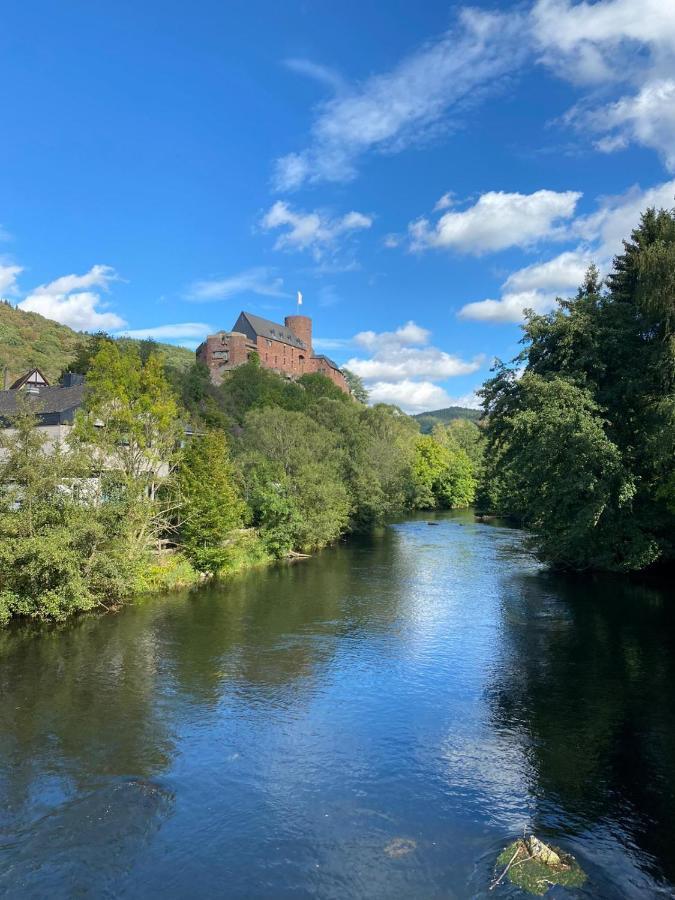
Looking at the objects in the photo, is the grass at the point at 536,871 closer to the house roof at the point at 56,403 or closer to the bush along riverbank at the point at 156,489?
the bush along riverbank at the point at 156,489

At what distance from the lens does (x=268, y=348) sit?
106000 mm

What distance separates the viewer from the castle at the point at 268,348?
99.1 m

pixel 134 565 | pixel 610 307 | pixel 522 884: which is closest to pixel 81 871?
pixel 522 884

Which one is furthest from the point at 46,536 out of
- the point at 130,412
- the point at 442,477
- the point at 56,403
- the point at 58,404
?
the point at 442,477

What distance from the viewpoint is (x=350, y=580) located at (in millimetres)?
35938

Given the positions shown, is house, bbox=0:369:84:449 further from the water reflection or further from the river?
the water reflection

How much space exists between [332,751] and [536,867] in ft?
18.7

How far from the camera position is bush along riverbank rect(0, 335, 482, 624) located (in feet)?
81.4

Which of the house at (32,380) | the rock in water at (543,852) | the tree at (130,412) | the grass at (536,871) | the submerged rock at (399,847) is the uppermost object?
the house at (32,380)

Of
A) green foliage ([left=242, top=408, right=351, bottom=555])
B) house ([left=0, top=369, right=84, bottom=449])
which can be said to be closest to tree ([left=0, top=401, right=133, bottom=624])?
house ([left=0, top=369, right=84, bottom=449])

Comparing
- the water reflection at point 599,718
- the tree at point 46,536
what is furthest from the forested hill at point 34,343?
the water reflection at point 599,718

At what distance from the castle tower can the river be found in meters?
97.5

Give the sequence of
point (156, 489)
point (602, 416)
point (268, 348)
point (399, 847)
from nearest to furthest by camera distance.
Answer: point (399, 847) < point (602, 416) < point (156, 489) < point (268, 348)

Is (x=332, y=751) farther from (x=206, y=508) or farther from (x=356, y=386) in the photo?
(x=356, y=386)
